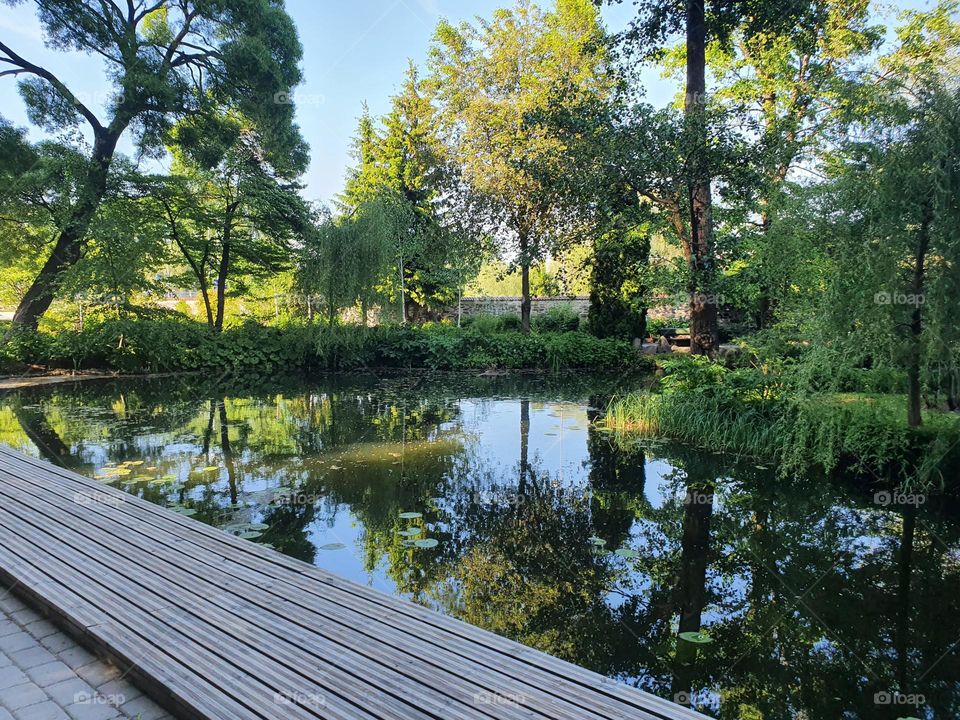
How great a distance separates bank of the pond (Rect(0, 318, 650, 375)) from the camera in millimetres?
13656

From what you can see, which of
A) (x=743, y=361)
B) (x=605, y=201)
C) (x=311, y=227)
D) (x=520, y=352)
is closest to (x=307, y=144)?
(x=311, y=227)

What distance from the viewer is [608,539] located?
13.5ft

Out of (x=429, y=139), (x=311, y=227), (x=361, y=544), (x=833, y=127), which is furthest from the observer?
(x=429, y=139)

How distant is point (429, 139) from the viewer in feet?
69.4

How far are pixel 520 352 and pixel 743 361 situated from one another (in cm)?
767

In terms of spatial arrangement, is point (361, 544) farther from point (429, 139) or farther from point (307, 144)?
point (429, 139)

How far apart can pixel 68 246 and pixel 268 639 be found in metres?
15.9
